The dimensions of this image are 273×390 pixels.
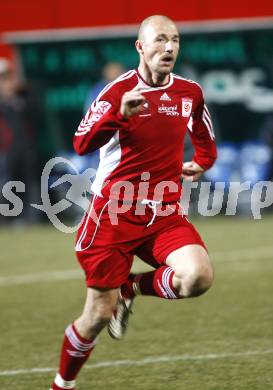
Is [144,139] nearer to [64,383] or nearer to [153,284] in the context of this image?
[153,284]

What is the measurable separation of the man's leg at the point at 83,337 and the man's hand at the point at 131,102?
1.01 m

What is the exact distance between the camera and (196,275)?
5477 millimetres

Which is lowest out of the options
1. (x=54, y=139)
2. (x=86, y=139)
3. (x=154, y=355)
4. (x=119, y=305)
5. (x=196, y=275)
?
(x=54, y=139)

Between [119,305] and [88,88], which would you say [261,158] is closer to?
[88,88]

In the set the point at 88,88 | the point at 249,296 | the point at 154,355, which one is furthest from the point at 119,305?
the point at 88,88

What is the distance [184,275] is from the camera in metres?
5.53

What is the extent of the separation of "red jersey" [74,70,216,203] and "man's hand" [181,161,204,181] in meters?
0.44

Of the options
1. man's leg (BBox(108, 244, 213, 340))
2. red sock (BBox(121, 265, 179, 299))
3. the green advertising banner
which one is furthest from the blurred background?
man's leg (BBox(108, 244, 213, 340))

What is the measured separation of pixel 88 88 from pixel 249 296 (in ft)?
20.3

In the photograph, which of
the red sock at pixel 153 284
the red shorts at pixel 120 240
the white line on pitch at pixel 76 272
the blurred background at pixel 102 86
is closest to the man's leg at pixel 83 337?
the red shorts at pixel 120 240

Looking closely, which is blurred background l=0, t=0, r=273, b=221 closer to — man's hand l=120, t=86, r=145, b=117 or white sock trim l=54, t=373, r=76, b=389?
white sock trim l=54, t=373, r=76, b=389

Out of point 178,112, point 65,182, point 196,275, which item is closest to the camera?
point 196,275

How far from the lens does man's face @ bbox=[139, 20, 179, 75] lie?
5.61 m

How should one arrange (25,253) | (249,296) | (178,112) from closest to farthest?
(178,112), (249,296), (25,253)
